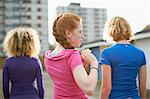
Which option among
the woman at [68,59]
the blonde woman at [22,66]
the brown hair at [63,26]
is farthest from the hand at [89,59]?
the blonde woman at [22,66]

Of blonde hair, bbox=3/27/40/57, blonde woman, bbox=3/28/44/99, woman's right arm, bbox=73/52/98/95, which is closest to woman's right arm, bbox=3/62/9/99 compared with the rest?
blonde woman, bbox=3/28/44/99

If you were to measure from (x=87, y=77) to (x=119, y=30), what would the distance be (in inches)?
52.5

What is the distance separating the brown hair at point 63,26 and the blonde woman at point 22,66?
1.48 metres

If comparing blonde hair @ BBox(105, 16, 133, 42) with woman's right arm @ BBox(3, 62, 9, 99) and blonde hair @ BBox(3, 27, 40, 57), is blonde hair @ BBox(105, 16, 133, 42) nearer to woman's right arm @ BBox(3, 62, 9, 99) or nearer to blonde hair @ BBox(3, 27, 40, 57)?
blonde hair @ BBox(3, 27, 40, 57)

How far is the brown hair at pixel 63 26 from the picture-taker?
2967mm

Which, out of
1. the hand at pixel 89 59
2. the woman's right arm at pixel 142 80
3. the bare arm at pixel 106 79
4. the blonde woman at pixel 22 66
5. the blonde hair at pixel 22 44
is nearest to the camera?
the hand at pixel 89 59

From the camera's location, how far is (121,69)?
153 inches

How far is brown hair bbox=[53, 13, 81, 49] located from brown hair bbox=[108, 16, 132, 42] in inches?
41.5

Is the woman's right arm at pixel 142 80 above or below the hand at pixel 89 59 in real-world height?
below

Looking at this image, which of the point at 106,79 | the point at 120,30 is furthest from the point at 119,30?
the point at 106,79

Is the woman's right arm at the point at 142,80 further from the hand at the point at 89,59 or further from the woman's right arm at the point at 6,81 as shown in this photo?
the woman's right arm at the point at 6,81

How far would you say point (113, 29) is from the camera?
4.02 metres

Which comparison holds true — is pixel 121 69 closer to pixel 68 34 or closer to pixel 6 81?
pixel 68 34

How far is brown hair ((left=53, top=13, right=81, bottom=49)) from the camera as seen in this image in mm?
2967
